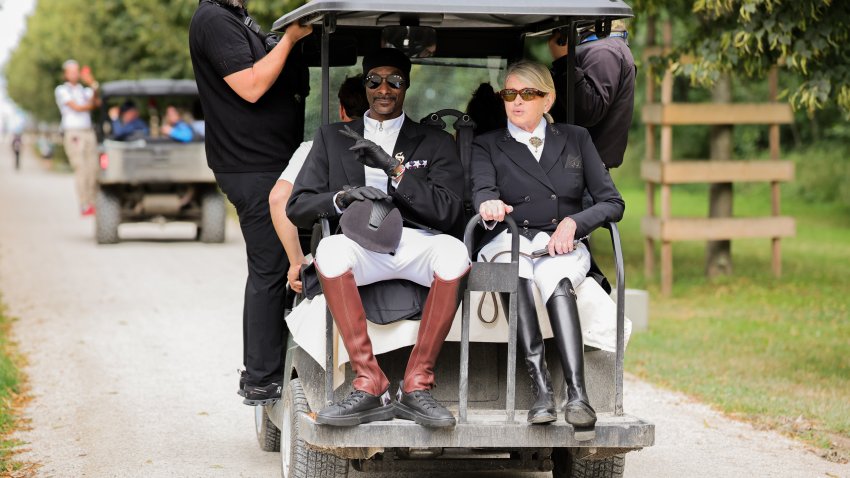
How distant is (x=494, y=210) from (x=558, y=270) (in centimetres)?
34

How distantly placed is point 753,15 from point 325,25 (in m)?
4.19

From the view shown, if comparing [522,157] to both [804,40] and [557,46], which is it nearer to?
[557,46]

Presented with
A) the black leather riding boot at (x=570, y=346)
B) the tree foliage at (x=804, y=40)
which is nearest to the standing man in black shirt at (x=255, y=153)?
the black leather riding boot at (x=570, y=346)

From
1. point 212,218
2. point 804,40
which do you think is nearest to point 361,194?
point 804,40

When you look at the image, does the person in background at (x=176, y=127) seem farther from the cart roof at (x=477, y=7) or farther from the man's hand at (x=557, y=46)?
the cart roof at (x=477, y=7)

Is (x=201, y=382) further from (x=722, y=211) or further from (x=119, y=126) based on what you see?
(x=119, y=126)

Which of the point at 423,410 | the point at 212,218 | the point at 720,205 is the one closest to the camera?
the point at 423,410

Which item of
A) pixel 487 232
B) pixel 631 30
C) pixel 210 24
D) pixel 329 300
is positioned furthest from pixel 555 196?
pixel 631 30

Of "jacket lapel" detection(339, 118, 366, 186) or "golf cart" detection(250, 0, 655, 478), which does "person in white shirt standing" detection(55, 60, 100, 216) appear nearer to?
"golf cart" detection(250, 0, 655, 478)

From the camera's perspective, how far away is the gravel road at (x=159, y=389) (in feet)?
22.0

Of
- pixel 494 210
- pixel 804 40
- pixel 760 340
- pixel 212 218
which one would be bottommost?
pixel 760 340

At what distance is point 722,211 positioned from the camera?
1528cm

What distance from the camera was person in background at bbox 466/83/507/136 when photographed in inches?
260

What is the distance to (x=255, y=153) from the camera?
21.4 ft
